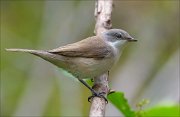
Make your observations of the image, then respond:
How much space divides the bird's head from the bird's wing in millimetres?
108

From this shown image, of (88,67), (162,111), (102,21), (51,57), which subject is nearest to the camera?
(162,111)

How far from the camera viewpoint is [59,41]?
631 cm

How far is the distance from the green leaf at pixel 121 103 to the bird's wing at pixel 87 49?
907mm

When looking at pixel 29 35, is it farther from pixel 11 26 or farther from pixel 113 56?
pixel 113 56

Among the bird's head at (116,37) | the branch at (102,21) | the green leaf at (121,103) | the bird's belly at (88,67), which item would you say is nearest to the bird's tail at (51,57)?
the bird's belly at (88,67)

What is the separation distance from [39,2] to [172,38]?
2345 millimetres

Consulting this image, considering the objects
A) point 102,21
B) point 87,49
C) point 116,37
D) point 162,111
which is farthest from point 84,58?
point 162,111

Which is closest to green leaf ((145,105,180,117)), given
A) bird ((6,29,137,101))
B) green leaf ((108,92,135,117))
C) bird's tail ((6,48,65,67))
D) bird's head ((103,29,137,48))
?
green leaf ((108,92,135,117))

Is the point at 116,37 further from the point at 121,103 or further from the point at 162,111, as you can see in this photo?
the point at 162,111

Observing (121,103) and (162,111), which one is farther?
(121,103)

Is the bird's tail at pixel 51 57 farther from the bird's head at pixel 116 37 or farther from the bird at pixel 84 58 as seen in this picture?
the bird's head at pixel 116 37

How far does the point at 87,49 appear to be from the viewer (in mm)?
4641

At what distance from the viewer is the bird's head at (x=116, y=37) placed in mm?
4930

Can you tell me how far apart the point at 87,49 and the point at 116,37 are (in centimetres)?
48
